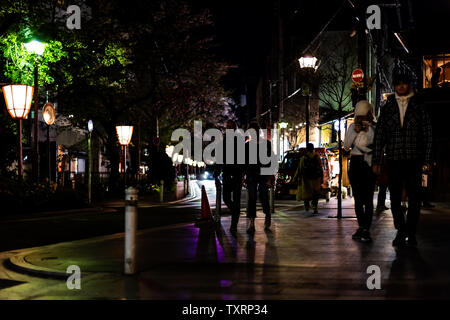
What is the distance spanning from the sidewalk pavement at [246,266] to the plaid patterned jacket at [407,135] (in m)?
1.24

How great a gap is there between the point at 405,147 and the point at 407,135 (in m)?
0.16

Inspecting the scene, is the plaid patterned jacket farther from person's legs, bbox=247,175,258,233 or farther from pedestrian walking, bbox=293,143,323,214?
pedestrian walking, bbox=293,143,323,214

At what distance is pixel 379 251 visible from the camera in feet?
26.6

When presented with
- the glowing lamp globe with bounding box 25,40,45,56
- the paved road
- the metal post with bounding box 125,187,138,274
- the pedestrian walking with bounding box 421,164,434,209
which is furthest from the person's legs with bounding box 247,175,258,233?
the glowing lamp globe with bounding box 25,40,45,56

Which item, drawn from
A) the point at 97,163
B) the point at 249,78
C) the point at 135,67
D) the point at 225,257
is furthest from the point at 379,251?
the point at 249,78

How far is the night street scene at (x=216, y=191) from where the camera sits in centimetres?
611

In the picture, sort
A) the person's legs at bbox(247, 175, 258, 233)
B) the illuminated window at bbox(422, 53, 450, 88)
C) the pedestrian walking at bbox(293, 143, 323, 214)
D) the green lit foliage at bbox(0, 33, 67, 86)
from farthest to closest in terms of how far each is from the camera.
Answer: the illuminated window at bbox(422, 53, 450, 88), the green lit foliage at bbox(0, 33, 67, 86), the pedestrian walking at bbox(293, 143, 323, 214), the person's legs at bbox(247, 175, 258, 233)

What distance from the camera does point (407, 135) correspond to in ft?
26.9

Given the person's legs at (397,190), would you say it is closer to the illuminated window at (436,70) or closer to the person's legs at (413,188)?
the person's legs at (413,188)

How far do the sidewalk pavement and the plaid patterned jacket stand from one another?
1235mm

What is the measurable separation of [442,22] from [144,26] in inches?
499

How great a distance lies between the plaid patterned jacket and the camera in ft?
26.8

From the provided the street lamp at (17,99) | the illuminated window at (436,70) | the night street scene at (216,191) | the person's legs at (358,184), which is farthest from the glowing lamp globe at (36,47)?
the illuminated window at (436,70)

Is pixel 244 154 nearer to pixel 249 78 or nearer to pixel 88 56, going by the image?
pixel 88 56
